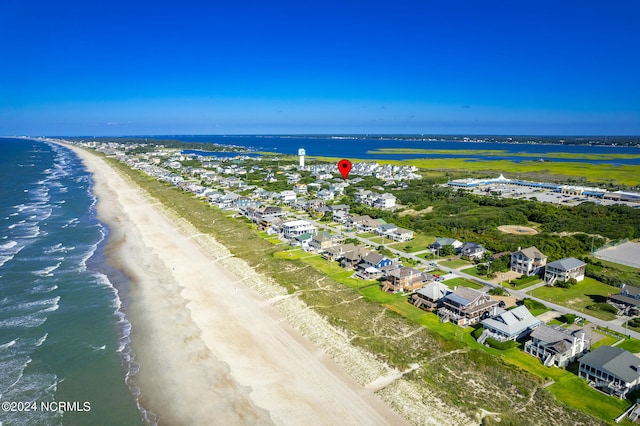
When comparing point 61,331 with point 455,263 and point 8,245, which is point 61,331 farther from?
point 455,263

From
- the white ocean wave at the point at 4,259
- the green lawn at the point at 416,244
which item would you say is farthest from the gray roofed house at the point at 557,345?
the white ocean wave at the point at 4,259

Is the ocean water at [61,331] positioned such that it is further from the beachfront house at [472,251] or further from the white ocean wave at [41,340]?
the beachfront house at [472,251]

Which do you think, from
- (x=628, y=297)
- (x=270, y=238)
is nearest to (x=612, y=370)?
(x=628, y=297)

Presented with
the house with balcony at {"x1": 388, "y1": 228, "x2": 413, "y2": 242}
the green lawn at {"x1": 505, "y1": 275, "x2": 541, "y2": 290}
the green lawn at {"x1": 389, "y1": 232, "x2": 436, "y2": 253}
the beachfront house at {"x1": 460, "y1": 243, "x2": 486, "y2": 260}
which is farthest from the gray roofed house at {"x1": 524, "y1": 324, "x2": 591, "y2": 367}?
the house with balcony at {"x1": 388, "y1": 228, "x2": 413, "y2": 242}

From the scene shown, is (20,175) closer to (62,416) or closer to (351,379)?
(62,416)

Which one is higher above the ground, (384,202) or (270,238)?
(384,202)
